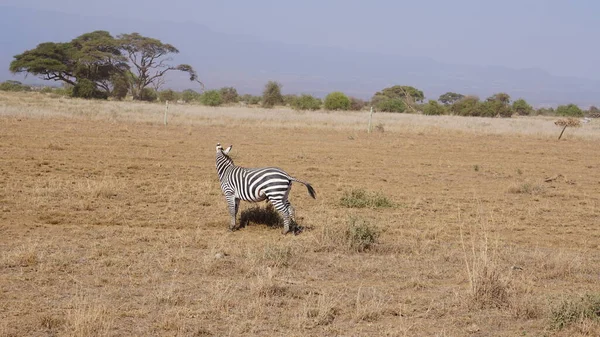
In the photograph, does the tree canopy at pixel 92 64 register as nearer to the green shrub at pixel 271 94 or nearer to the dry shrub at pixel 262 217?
the green shrub at pixel 271 94

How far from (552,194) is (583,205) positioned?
138 centimetres

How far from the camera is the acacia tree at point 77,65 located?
178 feet

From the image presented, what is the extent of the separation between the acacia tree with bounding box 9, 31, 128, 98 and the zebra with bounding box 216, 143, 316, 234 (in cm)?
4491

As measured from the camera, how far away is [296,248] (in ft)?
31.0

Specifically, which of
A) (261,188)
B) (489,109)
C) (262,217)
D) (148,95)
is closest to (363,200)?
(262,217)

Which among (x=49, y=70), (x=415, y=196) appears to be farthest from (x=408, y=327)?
(x=49, y=70)

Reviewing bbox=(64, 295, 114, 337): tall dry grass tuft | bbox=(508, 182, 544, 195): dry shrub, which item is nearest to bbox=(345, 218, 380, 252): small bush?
bbox=(64, 295, 114, 337): tall dry grass tuft

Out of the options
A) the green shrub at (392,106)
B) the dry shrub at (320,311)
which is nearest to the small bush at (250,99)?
the green shrub at (392,106)

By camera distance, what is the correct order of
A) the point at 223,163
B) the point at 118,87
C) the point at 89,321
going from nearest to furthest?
the point at 89,321, the point at 223,163, the point at 118,87

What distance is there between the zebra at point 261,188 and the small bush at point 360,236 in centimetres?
101

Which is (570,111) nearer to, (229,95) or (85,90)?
(229,95)

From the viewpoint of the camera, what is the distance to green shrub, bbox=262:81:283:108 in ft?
204

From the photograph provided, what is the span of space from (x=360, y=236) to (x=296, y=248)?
95 cm

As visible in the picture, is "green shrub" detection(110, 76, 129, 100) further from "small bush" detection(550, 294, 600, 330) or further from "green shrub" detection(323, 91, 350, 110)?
"small bush" detection(550, 294, 600, 330)
